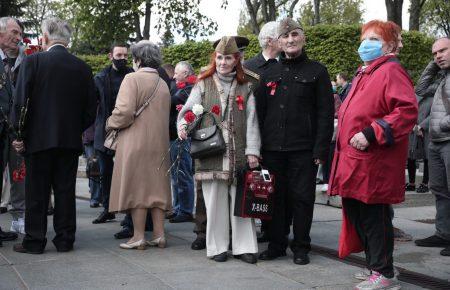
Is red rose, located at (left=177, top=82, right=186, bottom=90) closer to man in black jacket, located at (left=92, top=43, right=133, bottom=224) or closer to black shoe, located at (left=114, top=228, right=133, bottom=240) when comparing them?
man in black jacket, located at (left=92, top=43, right=133, bottom=224)

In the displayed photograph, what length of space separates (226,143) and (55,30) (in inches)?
79.8

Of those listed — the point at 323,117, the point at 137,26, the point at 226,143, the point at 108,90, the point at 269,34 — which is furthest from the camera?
the point at 137,26

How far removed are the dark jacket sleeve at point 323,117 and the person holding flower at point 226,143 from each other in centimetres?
56

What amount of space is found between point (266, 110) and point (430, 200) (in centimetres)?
514

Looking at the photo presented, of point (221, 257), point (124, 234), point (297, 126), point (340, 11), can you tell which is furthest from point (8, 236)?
point (340, 11)

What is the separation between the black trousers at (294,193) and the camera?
5.55 metres

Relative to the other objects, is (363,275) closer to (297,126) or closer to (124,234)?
(297,126)

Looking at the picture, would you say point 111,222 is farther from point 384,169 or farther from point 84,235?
point 384,169

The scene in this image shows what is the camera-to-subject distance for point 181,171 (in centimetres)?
785

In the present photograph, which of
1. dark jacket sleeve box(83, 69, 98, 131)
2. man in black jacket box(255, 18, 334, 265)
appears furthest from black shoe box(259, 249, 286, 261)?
dark jacket sleeve box(83, 69, 98, 131)

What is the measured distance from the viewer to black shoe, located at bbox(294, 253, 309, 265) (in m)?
5.52

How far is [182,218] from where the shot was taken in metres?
8.00

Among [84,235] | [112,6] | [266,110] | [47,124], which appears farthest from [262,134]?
[112,6]

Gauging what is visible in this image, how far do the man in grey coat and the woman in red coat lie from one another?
1620mm
